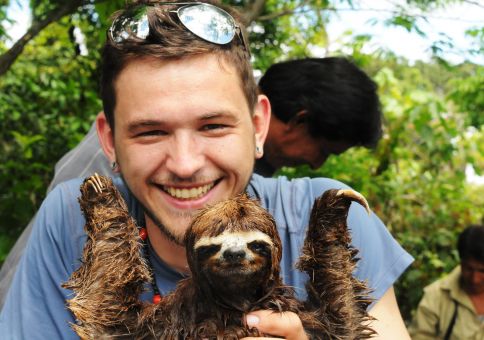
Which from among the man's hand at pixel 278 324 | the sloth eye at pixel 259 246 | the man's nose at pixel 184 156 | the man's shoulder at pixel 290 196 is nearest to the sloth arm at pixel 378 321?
the man's hand at pixel 278 324

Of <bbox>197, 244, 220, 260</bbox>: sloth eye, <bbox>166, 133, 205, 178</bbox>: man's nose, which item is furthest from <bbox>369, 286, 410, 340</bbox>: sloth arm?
<bbox>166, 133, 205, 178</bbox>: man's nose

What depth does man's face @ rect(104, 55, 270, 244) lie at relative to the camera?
2102mm

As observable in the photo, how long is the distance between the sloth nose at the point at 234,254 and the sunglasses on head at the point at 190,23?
88cm

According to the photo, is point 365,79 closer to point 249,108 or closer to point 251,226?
point 249,108

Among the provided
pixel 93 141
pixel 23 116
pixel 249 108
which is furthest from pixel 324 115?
pixel 23 116

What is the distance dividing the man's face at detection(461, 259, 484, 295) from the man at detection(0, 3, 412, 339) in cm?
348

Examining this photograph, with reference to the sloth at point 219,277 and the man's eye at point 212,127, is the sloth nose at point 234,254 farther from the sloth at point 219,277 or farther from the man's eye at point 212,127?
the man's eye at point 212,127

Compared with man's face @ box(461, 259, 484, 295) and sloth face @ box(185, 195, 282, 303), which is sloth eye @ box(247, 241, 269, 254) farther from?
man's face @ box(461, 259, 484, 295)

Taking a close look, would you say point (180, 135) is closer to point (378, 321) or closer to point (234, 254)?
Answer: point (234, 254)

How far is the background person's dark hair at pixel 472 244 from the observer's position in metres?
5.49

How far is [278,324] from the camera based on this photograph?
189 cm

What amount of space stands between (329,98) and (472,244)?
2368 mm

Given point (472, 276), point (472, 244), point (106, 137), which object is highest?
point (106, 137)

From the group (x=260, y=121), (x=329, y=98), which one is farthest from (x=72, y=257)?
(x=329, y=98)
